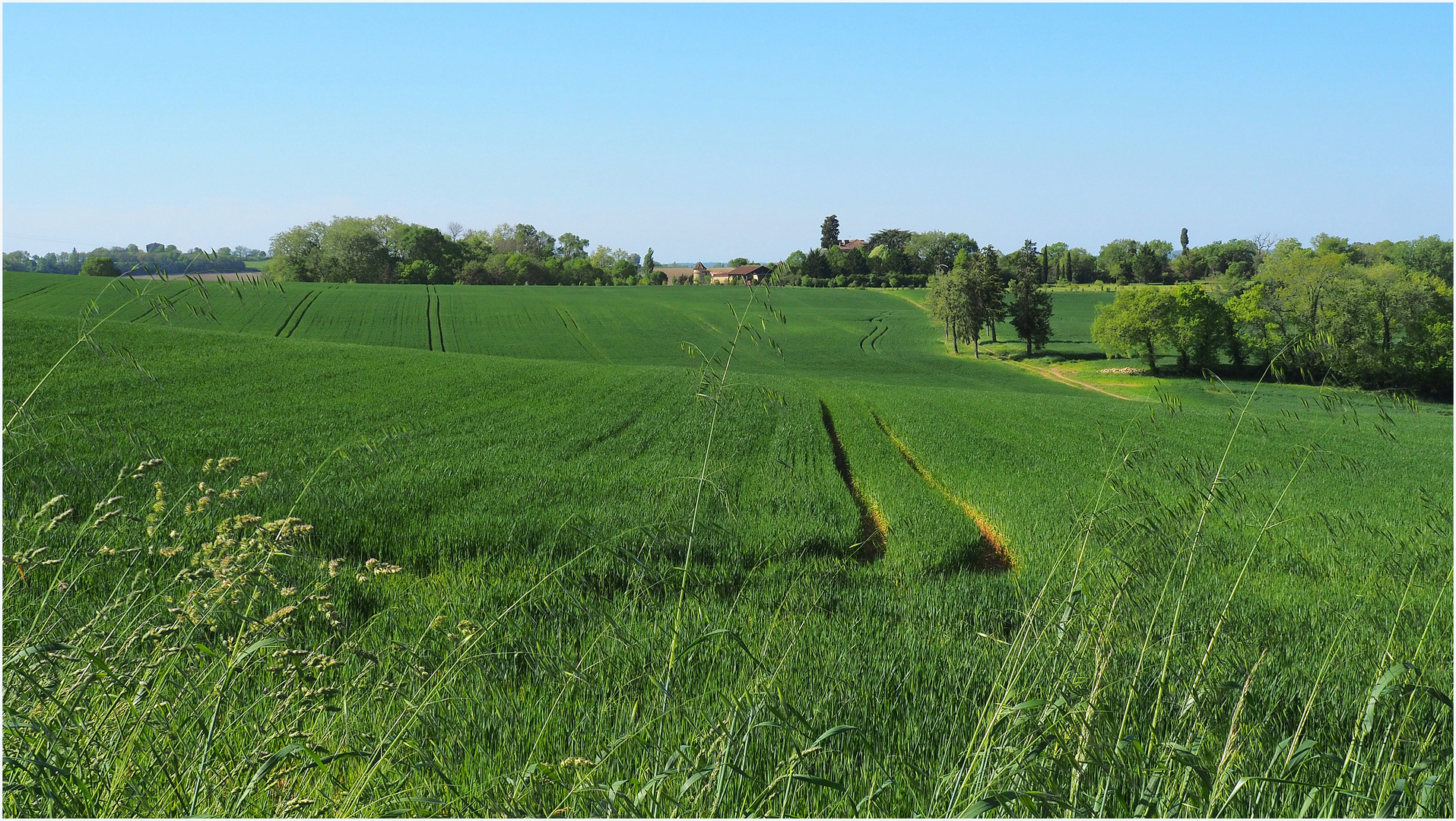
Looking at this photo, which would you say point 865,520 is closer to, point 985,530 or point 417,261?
point 985,530

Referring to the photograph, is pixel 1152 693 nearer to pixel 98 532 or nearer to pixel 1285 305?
pixel 98 532

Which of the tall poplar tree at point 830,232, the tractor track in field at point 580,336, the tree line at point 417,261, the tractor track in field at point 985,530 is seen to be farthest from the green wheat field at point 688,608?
the tall poplar tree at point 830,232

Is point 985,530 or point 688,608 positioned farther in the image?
point 985,530

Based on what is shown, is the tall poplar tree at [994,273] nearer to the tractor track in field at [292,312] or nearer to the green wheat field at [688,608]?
the green wheat field at [688,608]

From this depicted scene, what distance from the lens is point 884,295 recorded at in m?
107

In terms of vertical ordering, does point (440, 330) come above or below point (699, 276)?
below

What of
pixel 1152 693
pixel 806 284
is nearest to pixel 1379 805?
pixel 1152 693

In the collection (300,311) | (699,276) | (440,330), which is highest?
(699,276)

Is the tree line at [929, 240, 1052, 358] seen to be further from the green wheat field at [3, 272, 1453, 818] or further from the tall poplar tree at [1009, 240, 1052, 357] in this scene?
the green wheat field at [3, 272, 1453, 818]

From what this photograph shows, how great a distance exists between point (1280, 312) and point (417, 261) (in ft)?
345

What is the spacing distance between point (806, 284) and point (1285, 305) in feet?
230

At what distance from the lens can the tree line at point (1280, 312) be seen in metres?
50.9

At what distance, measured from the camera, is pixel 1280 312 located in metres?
58.3

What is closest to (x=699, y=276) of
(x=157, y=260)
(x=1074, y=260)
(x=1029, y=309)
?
(x=157, y=260)
